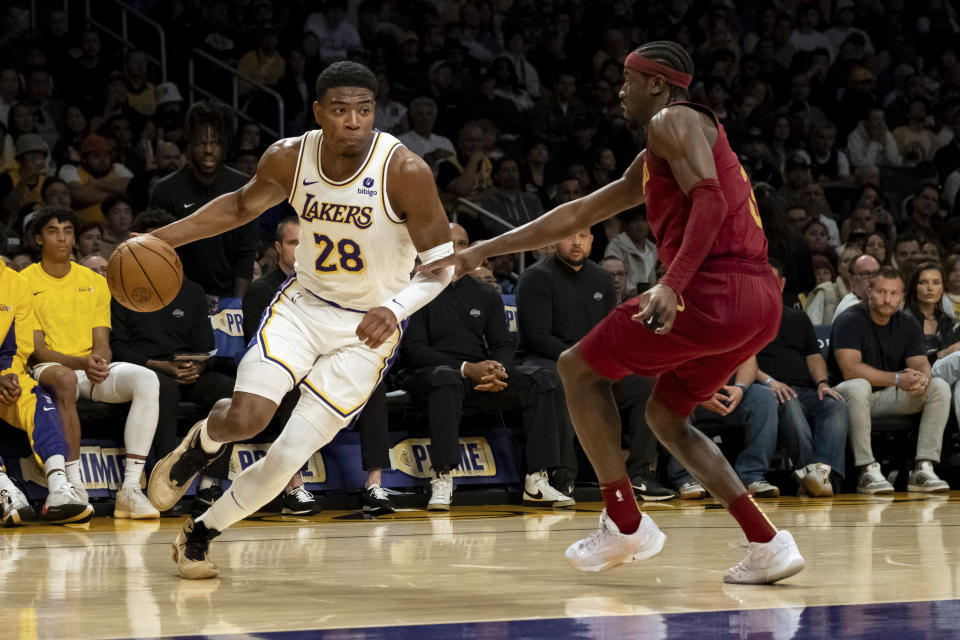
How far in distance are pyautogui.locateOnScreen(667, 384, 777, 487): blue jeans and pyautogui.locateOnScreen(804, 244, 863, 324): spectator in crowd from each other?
1.73 meters

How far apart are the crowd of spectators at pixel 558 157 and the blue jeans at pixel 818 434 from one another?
0.04 feet

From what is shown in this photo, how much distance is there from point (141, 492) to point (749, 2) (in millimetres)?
10748

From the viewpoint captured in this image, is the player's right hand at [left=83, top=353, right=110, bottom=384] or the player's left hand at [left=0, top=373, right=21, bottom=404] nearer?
the player's left hand at [left=0, top=373, right=21, bottom=404]

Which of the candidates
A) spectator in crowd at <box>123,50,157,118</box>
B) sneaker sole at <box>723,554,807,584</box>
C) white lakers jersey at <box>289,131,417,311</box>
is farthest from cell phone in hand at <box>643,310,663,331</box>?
spectator in crowd at <box>123,50,157,118</box>

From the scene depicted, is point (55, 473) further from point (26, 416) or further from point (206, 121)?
point (206, 121)

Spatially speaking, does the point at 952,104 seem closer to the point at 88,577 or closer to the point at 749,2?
the point at 749,2

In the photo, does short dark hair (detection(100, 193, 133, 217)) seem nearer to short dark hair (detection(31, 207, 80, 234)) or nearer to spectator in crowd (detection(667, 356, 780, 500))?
short dark hair (detection(31, 207, 80, 234))

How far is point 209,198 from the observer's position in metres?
8.12

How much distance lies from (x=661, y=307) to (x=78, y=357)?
4468 mm

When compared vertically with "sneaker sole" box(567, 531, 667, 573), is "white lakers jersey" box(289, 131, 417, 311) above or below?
above

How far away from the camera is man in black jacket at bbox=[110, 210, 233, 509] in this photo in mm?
7523

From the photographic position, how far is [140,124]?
10.8 metres

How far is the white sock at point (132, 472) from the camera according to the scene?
23.3 feet

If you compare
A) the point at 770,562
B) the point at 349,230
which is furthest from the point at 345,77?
the point at 770,562
